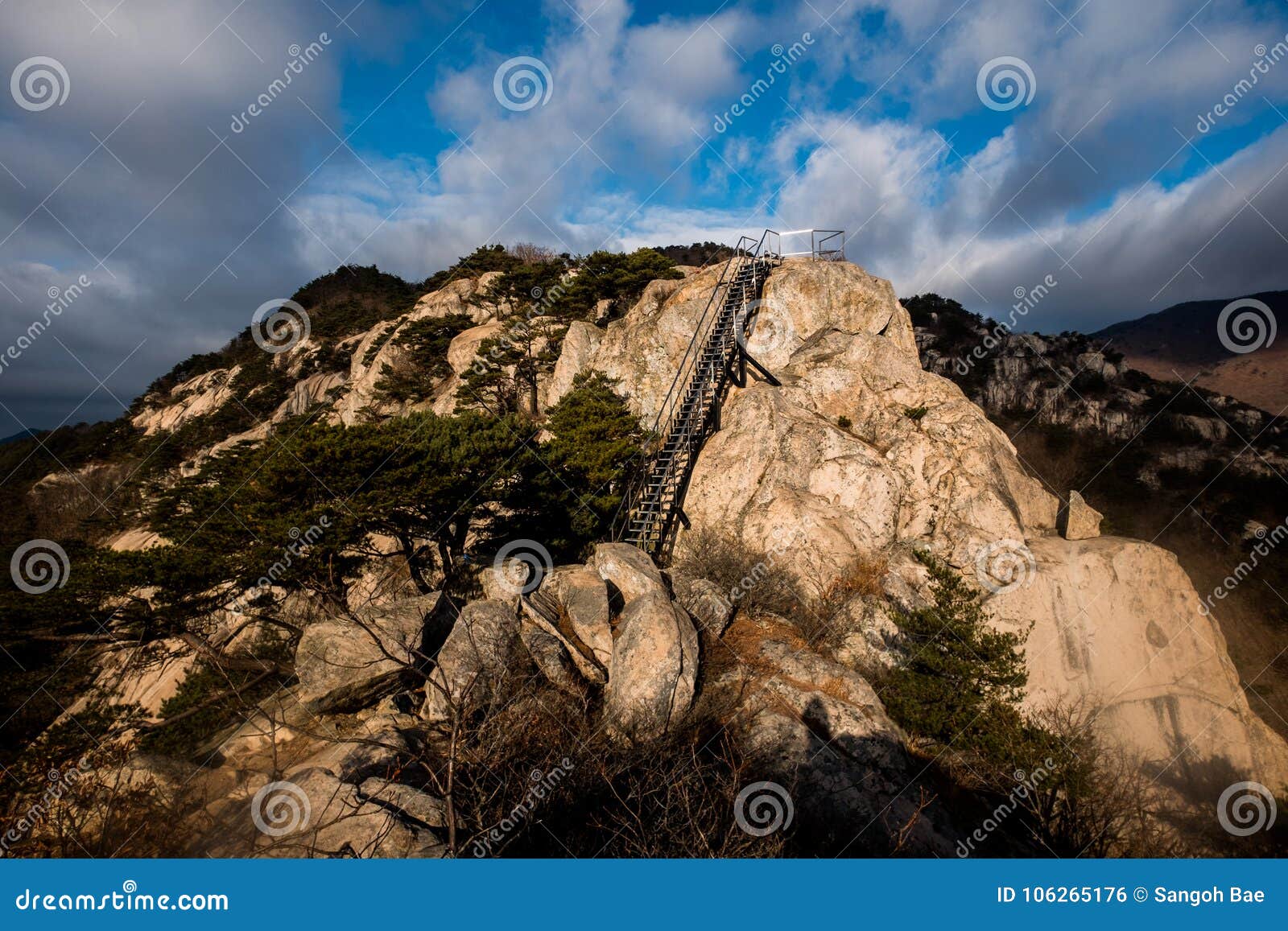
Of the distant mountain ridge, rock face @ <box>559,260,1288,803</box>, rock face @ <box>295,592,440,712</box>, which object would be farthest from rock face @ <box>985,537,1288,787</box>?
the distant mountain ridge

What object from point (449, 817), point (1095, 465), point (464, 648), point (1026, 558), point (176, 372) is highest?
point (176, 372)

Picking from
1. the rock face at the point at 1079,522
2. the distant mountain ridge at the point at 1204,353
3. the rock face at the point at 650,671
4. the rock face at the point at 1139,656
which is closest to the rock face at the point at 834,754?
the rock face at the point at 650,671

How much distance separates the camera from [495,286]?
35625 mm

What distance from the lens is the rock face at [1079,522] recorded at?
14602 millimetres

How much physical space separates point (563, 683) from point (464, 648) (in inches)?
71.1

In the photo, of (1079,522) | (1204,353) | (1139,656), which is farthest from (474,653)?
(1204,353)

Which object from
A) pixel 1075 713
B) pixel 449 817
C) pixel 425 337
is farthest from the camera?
pixel 425 337

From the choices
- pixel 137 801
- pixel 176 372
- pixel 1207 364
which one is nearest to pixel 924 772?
pixel 137 801

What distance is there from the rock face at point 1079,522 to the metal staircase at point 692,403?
922 centimetres

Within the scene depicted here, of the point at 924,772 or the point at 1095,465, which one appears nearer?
the point at 924,772

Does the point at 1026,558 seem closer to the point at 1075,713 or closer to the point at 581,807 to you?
the point at 1075,713

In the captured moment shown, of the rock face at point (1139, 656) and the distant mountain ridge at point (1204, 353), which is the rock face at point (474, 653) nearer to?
the rock face at point (1139, 656)

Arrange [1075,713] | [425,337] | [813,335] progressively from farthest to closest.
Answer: [425,337], [813,335], [1075,713]

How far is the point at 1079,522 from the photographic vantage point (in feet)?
48.2
